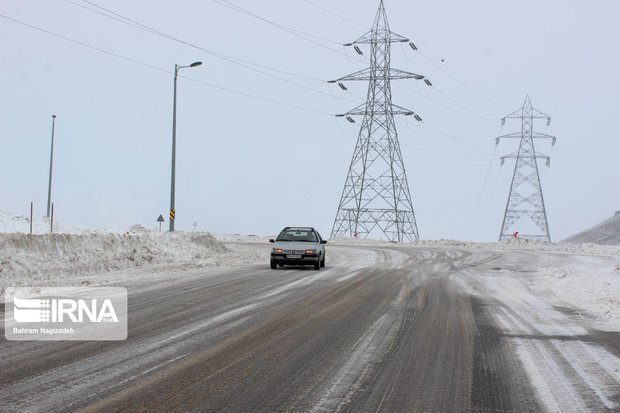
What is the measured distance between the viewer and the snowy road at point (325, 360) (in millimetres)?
5996

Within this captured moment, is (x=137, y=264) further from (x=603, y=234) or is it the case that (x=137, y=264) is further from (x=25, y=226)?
(x=603, y=234)

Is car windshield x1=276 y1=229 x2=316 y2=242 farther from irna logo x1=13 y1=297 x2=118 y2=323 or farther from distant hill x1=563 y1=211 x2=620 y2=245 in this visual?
distant hill x1=563 y1=211 x2=620 y2=245

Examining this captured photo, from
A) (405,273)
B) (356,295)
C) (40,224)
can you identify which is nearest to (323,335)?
(356,295)

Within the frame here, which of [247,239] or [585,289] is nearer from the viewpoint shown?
[585,289]

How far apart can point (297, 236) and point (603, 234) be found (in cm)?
6155

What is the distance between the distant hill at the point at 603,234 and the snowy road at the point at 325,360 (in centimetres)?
6357

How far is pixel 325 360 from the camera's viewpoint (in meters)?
7.75

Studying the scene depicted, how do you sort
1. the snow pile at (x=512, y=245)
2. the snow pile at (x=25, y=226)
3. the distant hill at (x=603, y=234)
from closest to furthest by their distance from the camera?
1. the snow pile at (x=25, y=226)
2. the snow pile at (x=512, y=245)
3. the distant hill at (x=603, y=234)

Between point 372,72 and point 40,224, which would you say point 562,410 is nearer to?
point 40,224


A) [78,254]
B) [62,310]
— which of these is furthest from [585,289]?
[78,254]

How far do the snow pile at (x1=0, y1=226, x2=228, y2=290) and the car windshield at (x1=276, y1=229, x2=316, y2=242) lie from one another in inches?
160

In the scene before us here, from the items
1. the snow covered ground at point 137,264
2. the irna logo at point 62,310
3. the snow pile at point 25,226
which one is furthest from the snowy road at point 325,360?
the snow pile at point 25,226

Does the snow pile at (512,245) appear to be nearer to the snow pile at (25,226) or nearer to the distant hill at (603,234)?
the snow pile at (25,226)

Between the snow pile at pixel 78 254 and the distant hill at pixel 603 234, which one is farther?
the distant hill at pixel 603 234
